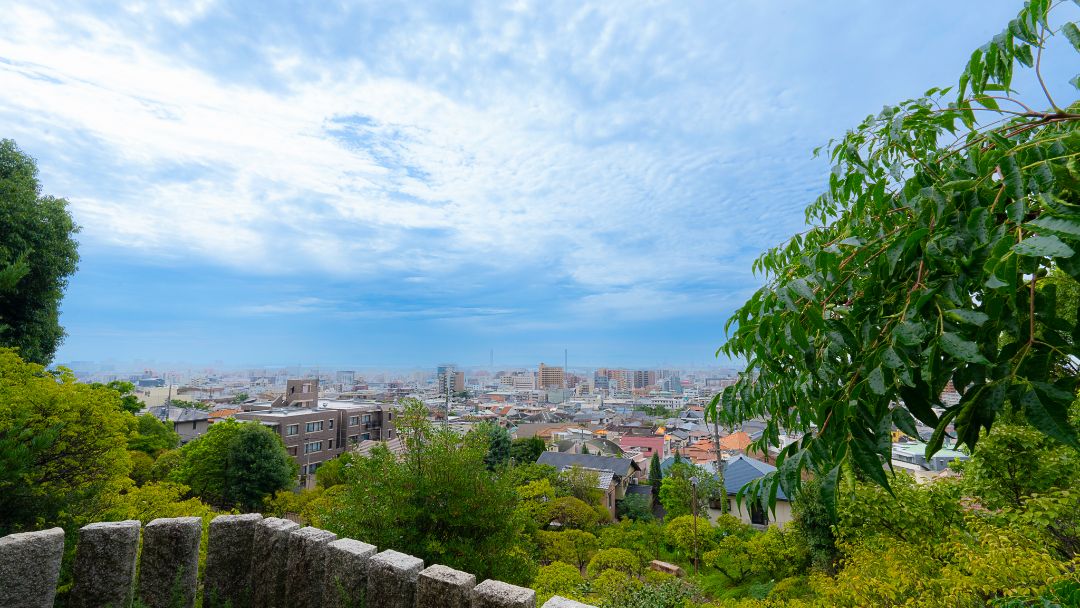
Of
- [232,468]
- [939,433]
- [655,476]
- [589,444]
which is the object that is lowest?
[589,444]

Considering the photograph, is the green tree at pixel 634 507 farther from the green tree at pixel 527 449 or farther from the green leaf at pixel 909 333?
the green leaf at pixel 909 333

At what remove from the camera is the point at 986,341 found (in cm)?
152

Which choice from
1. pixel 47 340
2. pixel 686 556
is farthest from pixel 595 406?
pixel 47 340

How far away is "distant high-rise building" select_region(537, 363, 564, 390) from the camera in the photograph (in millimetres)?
182000

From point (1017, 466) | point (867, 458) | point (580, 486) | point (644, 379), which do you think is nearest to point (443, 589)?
point (867, 458)

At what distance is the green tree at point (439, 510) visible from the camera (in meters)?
5.51

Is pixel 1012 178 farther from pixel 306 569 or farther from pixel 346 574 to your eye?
pixel 306 569

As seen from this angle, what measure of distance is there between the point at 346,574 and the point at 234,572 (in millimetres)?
1222

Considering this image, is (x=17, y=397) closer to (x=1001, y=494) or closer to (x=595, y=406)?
(x=1001, y=494)

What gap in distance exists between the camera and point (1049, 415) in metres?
1.17

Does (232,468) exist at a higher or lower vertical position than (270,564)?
lower

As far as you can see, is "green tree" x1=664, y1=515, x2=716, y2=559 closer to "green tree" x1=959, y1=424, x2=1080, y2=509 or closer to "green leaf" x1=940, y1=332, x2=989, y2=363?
"green tree" x1=959, y1=424, x2=1080, y2=509

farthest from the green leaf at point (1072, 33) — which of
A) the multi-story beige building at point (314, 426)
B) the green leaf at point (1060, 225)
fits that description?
the multi-story beige building at point (314, 426)

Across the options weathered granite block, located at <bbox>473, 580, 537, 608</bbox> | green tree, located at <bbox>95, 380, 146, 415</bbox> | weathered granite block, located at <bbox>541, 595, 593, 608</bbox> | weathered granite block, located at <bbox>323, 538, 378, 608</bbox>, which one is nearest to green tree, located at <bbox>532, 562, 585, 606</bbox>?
weathered granite block, located at <bbox>323, 538, 378, 608</bbox>
